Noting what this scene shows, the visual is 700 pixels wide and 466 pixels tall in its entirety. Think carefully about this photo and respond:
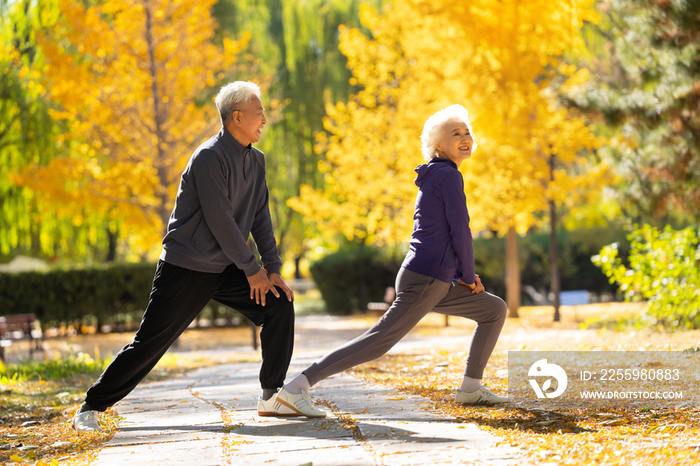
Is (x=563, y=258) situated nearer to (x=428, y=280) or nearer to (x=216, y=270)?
(x=428, y=280)

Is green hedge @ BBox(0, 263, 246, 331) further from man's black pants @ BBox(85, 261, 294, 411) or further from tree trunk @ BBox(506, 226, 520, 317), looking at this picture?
man's black pants @ BBox(85, 261, 294, 411)

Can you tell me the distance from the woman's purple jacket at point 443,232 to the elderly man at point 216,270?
77cm

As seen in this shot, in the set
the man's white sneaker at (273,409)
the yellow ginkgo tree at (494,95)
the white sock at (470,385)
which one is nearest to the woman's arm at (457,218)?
the white sock at (470,385)

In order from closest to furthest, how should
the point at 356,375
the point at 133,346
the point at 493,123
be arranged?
the point at 133,346 < the point at 356,375 < the point at 493,123

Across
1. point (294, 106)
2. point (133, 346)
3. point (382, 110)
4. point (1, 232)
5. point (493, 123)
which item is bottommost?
point (133, 346)

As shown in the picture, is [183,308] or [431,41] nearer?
[183,308]

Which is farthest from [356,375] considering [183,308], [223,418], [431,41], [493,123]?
[431,41]

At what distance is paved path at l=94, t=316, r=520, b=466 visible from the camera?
9.34 feet

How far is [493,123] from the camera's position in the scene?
11977 mm

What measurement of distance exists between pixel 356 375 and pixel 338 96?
1633 centimetres

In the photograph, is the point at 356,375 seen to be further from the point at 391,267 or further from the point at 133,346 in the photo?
the point at 391,267

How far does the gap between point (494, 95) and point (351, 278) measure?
24.9 ft

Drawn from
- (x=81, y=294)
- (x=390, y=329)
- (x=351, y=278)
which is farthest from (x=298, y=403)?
(x=351, y=278)

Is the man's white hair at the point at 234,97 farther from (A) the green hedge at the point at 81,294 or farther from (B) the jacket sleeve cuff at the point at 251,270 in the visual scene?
(A) the green hedge at the point at 81,294
